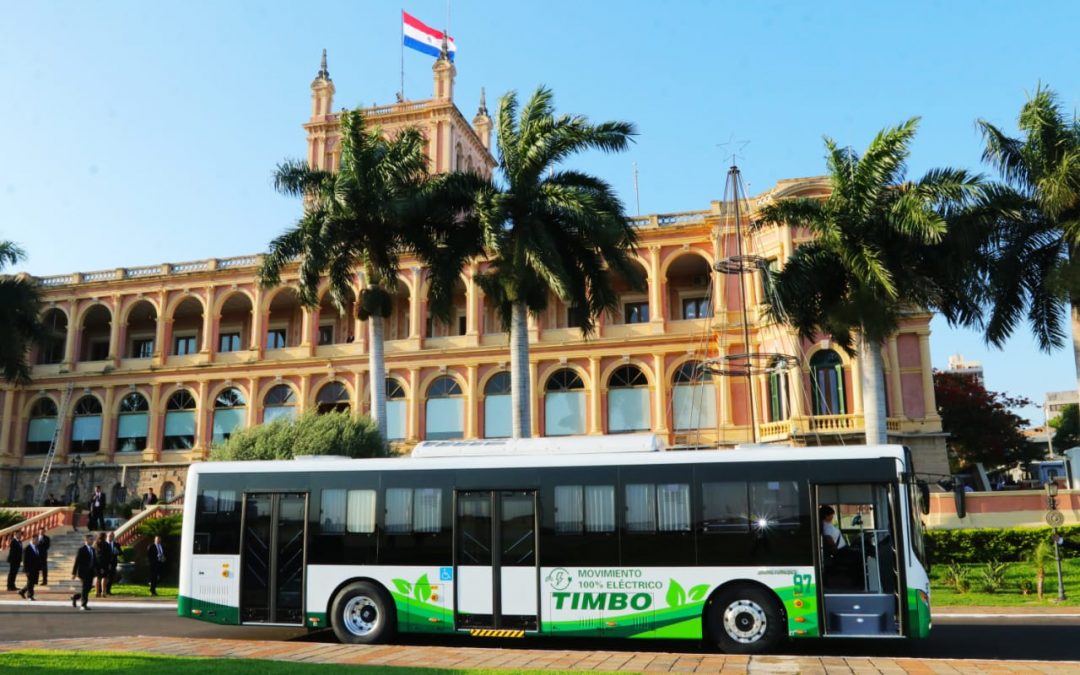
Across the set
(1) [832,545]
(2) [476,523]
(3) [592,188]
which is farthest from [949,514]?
(2) [476,523]

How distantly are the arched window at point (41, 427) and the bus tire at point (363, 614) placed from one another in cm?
3875

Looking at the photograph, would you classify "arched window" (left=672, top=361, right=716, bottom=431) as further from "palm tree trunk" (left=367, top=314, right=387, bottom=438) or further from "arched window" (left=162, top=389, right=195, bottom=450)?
"arched window" (left=162, top=389, right=195, bottom=450)

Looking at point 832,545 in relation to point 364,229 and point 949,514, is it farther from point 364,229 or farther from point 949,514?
point 364,229

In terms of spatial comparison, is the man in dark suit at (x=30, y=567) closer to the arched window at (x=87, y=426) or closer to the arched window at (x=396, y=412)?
the arched window at (x=396, y=412)

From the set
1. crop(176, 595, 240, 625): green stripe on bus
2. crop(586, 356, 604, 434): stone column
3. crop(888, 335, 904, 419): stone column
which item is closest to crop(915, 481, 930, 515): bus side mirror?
crop(176, 595, 240, 625): green stripe on bus

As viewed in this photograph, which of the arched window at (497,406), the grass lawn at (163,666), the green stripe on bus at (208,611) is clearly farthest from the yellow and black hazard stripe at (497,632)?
the arched window at (497,406)

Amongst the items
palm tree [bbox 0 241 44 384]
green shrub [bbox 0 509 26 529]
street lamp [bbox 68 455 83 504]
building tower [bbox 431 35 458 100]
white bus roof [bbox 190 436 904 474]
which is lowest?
green shrub [bbox 0 509 26 529]

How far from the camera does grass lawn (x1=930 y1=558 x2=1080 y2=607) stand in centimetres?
1844

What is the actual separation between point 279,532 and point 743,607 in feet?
23.5

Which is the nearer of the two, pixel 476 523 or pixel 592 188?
pixel 476 523

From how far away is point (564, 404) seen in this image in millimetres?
39719

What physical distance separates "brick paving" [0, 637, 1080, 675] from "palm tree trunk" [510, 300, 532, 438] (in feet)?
40.2

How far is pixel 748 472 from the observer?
12.4 metres

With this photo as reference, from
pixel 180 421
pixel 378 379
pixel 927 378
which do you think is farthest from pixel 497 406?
pixel 927 378
